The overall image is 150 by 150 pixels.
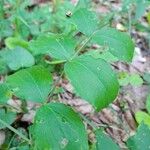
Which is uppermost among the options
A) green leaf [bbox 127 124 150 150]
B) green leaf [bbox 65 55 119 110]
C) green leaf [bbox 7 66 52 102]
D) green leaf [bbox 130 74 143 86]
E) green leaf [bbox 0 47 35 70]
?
green leaf [bbox 65 55 119 110]

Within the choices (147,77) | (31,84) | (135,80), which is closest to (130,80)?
(135,80)

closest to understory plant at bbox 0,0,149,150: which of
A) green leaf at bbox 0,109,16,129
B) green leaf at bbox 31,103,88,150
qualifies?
green leaf at bbox 31,103,88,150

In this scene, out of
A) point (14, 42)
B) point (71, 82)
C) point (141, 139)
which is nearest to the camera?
point (71, 82)

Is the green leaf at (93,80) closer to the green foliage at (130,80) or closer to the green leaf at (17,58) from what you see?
the green leaf at (17,58)

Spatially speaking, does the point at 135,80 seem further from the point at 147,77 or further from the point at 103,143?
the point at 103,143

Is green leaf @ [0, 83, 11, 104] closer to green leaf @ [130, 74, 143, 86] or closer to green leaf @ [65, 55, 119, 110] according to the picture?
green leaf @ [65, 55, 119, 110]

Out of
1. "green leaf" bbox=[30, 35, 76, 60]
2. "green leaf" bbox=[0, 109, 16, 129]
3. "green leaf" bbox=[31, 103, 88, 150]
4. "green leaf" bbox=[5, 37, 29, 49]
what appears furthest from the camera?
"green leaf" bbox=[5, 37, 29, 49]

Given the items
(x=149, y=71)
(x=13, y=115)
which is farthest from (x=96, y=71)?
(x=149, y=71)
